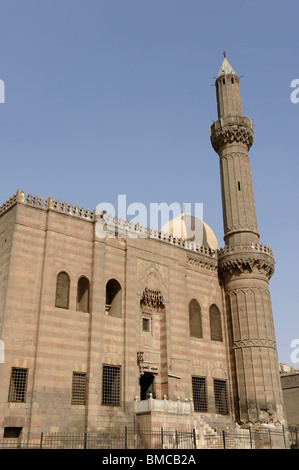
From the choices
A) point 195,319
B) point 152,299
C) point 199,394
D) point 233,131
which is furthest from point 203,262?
point 233,131

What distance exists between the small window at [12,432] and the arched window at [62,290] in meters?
5.04

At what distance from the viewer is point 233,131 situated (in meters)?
28.5

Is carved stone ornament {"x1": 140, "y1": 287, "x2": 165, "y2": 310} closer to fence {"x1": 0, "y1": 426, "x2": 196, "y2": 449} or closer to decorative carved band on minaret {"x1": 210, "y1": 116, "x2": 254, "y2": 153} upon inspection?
fence {"x1": 0, "y1": 426, "x2": 196, "y2": 449}

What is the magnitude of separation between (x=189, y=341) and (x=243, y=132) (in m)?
13.3

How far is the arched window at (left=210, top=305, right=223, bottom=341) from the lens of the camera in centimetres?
2567

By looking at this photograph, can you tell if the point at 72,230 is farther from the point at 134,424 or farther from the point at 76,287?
the point at 134,424

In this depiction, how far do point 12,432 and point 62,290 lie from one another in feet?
19.5

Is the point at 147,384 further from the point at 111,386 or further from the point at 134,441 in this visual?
the point at 134,441

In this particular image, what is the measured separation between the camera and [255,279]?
25609 millimetres

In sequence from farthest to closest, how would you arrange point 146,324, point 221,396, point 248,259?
point 248,259 < point 221,396 < point 146,324

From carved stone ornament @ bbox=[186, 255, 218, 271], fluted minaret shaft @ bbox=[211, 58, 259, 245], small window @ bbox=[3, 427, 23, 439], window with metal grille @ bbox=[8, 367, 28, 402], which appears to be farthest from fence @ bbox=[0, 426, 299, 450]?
fluted minaret shaft @ bbox=[211, 58, 259, 245]

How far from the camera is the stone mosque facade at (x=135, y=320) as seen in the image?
18578mm

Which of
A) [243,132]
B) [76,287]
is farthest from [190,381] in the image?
[243,132]

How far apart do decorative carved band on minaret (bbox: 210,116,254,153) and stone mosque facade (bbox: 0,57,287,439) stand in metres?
0.08
